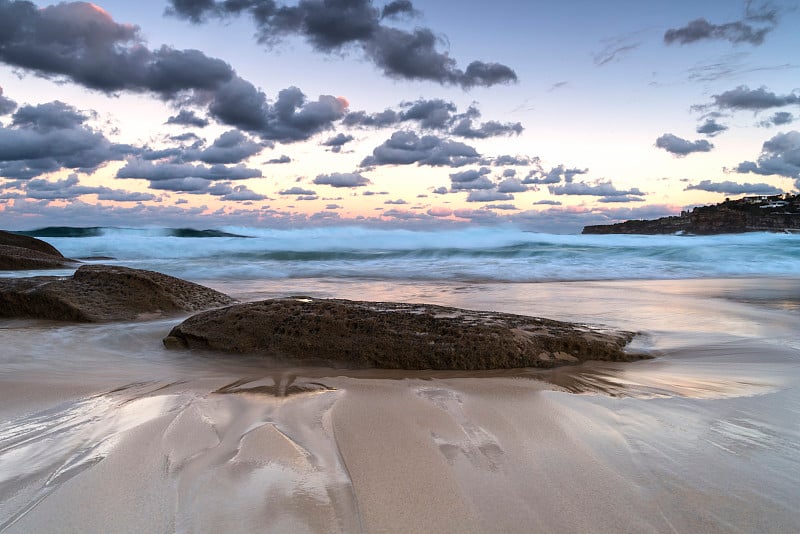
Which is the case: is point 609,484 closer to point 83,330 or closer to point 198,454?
point 198,454

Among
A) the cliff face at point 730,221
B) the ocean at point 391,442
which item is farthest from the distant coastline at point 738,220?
the ocean at point 391,442

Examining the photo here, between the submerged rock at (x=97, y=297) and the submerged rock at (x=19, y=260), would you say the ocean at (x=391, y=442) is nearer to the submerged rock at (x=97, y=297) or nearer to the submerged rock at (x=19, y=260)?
the submerged rock at (x=97, y=297)

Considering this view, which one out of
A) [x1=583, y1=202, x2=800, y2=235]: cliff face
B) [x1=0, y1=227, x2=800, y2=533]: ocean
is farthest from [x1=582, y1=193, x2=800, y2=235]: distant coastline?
[x1=0, y1=227, x2=800, y2=533]: ocean

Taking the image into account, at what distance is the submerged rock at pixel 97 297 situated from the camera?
4020mm

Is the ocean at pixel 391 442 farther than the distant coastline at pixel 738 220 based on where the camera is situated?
No

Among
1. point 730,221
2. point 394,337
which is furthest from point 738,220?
point 394,337

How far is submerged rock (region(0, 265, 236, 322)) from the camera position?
13.2 ft

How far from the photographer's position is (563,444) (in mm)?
1622

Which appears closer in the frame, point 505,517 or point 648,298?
point 505,517

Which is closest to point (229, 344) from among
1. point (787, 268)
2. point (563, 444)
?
point (563, 444)

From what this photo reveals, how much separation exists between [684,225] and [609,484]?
30801mm

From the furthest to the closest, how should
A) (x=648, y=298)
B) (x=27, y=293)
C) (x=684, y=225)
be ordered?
(x=684, y=225) → (x=648, y=298) → (x=27, y=293)

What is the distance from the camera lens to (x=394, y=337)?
2842 mm

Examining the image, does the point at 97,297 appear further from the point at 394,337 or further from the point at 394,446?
the point at 394,446
